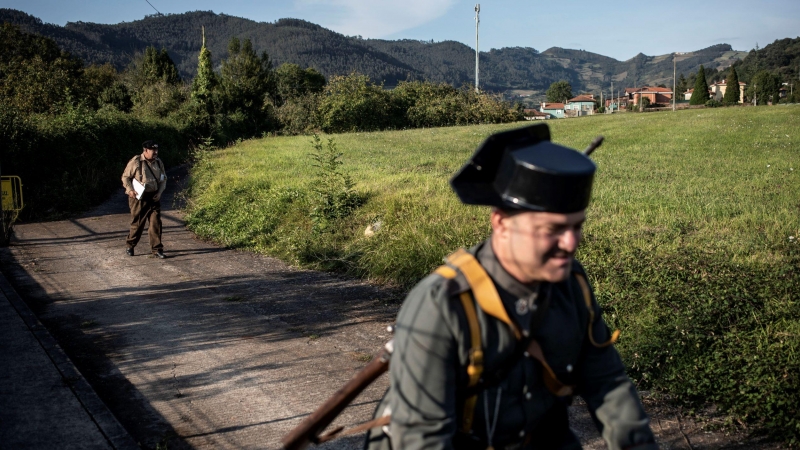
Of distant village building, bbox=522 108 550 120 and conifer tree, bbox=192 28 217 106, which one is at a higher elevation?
conifer tree, bbox=192 28 217 106

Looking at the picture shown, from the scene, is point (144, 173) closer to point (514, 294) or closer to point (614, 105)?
point (514, 294)

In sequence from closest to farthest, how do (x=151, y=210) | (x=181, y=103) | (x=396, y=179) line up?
(x=151, y=210), (x=396, y=179), (x=181, y=103)

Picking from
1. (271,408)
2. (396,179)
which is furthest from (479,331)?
(396,179)

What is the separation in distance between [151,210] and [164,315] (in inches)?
165

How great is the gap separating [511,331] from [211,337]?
17.6 ft

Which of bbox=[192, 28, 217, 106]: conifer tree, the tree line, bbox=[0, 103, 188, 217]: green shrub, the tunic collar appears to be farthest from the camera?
bbox=[192, 28, 217, 106]: conifer tree

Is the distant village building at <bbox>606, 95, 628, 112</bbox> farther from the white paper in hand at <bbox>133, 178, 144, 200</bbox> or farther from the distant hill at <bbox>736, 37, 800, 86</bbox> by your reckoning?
the white paper in hand at <bbox>133, 178, 144, 200</bbox>

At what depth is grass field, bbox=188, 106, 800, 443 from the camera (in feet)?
15.8

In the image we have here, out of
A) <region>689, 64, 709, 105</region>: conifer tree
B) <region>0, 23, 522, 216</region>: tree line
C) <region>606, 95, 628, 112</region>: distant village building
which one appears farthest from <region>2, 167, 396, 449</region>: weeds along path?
<region>606, 95, 628, 112</region>: distant village building

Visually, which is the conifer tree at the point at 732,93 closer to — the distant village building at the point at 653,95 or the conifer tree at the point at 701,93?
the conifer tree at the point at 701,93

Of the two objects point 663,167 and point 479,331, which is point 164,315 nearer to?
point 479,331

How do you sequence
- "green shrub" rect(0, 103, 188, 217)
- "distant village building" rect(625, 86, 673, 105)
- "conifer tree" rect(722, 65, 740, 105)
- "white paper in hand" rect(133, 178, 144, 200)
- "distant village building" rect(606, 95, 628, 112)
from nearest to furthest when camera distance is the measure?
"white paper in hand" rect(133, 178, 144, 200)
"green shrub" rect(0, 103, 188, 217)
"conifer tree" rect(722, 65, 740, 105)
"distant village building" rect(606, 95, 628, 112)
"distant village building" rect(625, 86, 673, 105)

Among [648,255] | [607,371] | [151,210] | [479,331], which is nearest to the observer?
[479,331]

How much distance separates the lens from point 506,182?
1869 mm
